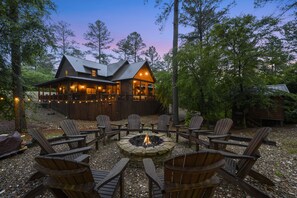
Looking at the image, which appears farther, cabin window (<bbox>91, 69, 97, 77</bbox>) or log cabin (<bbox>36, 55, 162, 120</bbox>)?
cabin window (<bbox>91, 69, 97, 77</bbox>)

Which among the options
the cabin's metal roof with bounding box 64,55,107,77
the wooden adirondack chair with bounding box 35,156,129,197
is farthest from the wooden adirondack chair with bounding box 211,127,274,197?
the cabin's metal roof with bounding box 64,55,107,77

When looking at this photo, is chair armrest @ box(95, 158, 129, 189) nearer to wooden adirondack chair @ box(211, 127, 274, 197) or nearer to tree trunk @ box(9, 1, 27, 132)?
wooden adirondack chair @ box(211, 127, 274, 197)

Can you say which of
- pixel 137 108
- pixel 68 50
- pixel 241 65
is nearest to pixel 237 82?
pixel 241 65

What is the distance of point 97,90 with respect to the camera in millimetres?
15914

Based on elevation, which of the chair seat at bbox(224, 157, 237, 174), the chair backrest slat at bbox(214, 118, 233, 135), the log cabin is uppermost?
the log cabin

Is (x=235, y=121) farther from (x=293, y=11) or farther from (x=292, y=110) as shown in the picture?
(x=293, y=11)

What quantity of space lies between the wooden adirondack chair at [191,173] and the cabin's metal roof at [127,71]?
15694 mm

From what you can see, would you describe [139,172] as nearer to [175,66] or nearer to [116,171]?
[116,171]

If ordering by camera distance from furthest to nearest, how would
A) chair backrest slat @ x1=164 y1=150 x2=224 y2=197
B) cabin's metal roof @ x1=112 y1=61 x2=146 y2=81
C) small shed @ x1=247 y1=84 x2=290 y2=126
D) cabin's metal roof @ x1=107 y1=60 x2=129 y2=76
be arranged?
cabin's metal roof @ x1=107 y1=60 x2=129 y2=76 → cabin's metal roof @ x1=112 y1=61 x2=146 y2=81 → small shed @ x1=247 y1=84 x2=290 y2=126 → chair backrest slat @ x1=164 y1=150 x2=224 y2=197

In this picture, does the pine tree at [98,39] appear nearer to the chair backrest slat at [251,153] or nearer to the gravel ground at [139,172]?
the gravel ground at [139,172]

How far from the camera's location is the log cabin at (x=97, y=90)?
1102 centimetres

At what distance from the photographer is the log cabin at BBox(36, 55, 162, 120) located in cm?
1102

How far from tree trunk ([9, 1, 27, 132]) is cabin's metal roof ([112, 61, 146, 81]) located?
35.9 ft

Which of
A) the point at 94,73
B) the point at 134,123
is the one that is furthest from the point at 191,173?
the point at 94,73
